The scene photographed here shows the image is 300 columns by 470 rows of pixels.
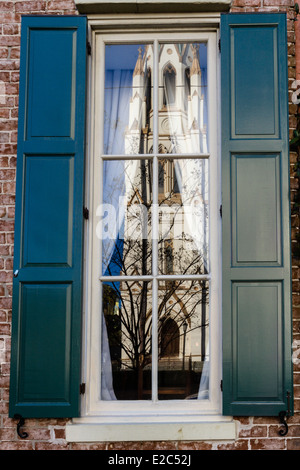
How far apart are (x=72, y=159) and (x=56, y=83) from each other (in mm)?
505

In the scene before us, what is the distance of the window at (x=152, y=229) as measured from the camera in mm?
3398

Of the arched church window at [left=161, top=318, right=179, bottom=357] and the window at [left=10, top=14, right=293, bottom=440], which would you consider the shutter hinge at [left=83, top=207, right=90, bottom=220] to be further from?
the arched church window at [left=161, top=318, right=179, bottom=357]

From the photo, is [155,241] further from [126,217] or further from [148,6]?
[148,6]

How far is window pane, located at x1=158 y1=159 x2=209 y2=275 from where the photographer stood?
368 cm

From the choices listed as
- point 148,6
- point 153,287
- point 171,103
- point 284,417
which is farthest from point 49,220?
point 284,417

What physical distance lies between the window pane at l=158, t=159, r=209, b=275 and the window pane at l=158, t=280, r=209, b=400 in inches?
5.1

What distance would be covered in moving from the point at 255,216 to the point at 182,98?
980 millimetres

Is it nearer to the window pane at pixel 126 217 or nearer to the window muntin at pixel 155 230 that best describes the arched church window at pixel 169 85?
the window muntin at pixel 155 230

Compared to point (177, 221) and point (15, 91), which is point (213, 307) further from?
point (15, 91)

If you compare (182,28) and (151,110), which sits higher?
(182,28)

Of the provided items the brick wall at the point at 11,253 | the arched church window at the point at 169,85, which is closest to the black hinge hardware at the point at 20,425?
the brick wall at the point at 11,253

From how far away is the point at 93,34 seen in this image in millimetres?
3848

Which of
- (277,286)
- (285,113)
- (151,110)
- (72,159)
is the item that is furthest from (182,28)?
(277,286)

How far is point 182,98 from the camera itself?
3.88 meters
